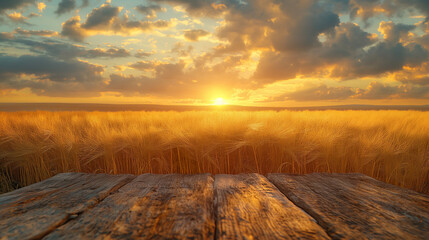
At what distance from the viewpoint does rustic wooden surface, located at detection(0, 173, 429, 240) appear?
2.31ft

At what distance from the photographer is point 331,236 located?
71cm

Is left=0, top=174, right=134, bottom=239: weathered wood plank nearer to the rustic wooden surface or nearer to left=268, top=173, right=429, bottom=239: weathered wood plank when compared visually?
the rustic wooden surface

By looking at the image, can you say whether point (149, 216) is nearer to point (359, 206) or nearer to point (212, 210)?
point (212, 210)

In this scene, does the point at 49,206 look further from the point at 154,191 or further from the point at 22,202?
the point at 154,191

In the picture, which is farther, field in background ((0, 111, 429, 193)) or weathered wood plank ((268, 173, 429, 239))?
field in background ((0, 111, 429, 193))

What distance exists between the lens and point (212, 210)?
0.85 metres

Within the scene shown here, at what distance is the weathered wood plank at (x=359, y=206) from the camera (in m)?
0.74

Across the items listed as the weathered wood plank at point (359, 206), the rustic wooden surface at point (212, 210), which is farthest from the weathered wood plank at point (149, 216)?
the weathered wood plank at point (359, 206)

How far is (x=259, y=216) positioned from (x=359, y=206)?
438 millimetres

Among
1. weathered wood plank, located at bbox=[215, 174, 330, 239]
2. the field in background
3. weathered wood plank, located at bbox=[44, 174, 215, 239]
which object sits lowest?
the field in background

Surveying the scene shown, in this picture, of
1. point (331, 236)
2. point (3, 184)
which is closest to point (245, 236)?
point (331, 236)

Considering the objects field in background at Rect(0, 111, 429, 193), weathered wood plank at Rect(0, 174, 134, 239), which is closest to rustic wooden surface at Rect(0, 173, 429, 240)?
weathered wood plank at Rect(0, 174, 134, 239)

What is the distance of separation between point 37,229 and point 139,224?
31 centimetres

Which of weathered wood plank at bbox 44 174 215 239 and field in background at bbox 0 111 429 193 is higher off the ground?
weathered wood plank at bbox 44 174 215 239
